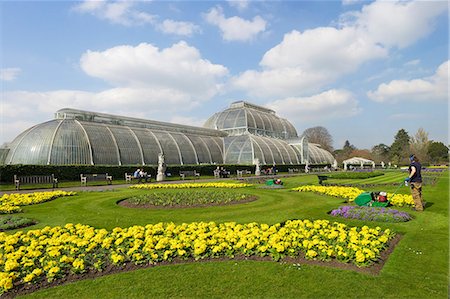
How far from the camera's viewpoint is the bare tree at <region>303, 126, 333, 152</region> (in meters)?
133

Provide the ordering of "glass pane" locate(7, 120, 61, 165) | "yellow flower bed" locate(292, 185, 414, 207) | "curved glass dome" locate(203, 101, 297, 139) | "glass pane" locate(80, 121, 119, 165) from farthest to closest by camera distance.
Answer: "curved glass dome" locate(203, 101, 297, 139) → "glass pane" locate(80, 121, 119, 165) → "glass pane" locate(7, 120, 61, 165) → "yellow flower bed" locate(292, 185, 414, 207)

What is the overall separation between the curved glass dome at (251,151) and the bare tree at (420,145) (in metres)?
55.9

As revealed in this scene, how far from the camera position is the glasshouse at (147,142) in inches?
1479

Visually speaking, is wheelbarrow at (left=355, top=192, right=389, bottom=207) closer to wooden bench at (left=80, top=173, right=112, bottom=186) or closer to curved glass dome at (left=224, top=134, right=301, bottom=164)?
wooden bench at (left=80, top=173, right=112, bottom=186)

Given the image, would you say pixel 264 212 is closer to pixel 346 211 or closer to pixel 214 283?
pixel 346 211

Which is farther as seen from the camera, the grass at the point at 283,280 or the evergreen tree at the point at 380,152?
the evergreen tree at the point at 380,152

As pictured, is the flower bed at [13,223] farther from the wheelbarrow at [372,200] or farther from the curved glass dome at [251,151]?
the curved glass dome at [251,151]

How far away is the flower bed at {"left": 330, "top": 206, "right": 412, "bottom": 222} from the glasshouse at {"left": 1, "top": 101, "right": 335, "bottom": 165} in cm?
3367

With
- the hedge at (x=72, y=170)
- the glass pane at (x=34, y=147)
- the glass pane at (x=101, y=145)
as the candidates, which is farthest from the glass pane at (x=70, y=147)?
the hedge at (x=72, y=170)

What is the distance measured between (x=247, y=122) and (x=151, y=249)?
67.1 m

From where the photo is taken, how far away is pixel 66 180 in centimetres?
3291

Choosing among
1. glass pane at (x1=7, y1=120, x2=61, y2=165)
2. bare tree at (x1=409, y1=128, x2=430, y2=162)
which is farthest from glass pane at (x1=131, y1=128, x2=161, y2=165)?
bare tree at (x1=409, y1=128, x2=430, y2=162)

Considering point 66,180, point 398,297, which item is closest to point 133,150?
point 66,180

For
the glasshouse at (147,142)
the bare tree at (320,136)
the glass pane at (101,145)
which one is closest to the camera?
the glasshouse at (147,142)
